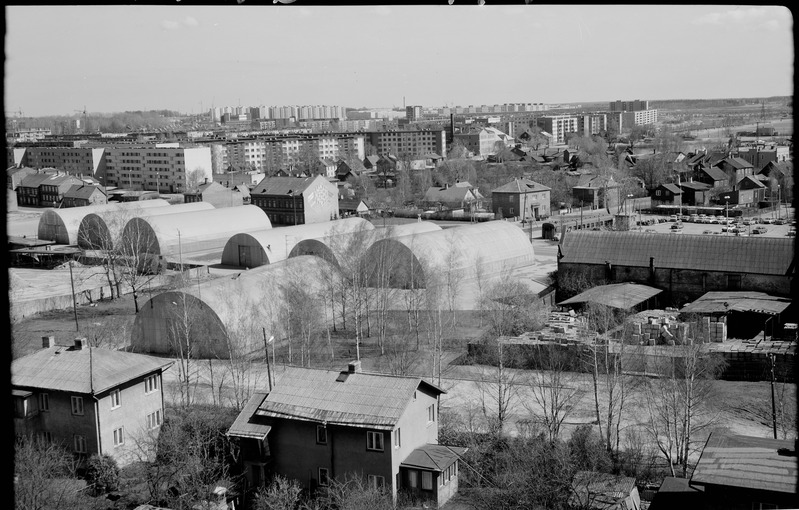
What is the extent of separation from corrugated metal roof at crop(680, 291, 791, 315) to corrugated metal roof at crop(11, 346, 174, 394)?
6.58m

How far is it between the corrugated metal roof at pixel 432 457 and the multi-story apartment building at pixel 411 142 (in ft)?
117

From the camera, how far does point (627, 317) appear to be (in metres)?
9.59

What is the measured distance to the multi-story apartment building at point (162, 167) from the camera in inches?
1170

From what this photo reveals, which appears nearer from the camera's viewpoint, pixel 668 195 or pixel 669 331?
pixel 669 331

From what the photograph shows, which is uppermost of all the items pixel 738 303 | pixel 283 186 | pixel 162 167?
pixel 162 167

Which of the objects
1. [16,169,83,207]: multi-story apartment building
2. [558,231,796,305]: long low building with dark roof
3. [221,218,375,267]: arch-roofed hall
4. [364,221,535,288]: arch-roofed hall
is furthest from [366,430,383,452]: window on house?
[16,169,83,207]: multi-story apartment building

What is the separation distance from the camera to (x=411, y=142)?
1668 inches

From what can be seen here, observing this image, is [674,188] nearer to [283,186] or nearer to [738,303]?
[283,186]

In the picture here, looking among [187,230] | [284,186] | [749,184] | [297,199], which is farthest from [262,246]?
[749,184]

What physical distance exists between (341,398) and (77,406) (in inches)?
86.5

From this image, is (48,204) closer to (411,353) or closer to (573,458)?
(411,353)

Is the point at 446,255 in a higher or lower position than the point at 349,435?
higher

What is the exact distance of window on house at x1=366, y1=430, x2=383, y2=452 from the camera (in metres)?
5.69

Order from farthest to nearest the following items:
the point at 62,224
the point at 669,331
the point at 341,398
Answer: the point at 62,224 < the point at 669,331 < the point at 341,398
